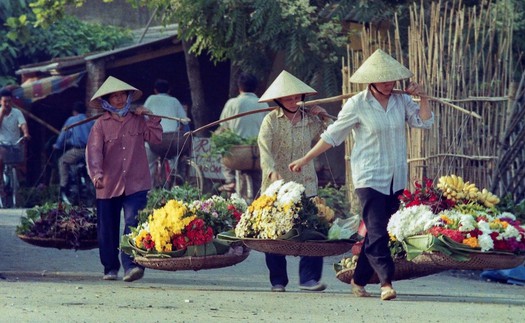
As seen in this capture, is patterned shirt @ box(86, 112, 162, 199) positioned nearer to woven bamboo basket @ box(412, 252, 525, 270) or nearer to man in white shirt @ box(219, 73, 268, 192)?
woven bamboo basket @ box(412, 252, 525, 270)

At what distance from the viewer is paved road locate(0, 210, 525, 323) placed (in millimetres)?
8070

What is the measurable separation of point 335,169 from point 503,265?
32.4 ft

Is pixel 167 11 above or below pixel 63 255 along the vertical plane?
above

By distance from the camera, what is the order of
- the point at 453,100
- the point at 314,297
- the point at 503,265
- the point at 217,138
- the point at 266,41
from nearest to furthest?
the point at 503,265, the point at 314,297, the point at 453,100, the point at 217,138, the point at 266,41

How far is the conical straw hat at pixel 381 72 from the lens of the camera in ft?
29.2

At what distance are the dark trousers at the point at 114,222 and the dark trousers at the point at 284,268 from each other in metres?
1.21

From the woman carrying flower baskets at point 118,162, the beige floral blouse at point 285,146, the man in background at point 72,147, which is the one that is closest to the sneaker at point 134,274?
the woman carrying flower baskets at point 118,162

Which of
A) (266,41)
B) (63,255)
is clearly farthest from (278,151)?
(266,41)

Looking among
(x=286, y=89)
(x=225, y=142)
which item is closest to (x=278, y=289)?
(x=286, y=89)

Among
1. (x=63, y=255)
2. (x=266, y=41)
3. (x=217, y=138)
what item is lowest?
(x=63, y=255)

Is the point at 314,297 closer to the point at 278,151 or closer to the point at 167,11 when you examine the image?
the point at 278,151

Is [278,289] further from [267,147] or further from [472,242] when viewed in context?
[472,242]

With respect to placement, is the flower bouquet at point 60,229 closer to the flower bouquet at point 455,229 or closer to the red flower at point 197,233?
the red flower at point 197,233

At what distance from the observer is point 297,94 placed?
979 cm
